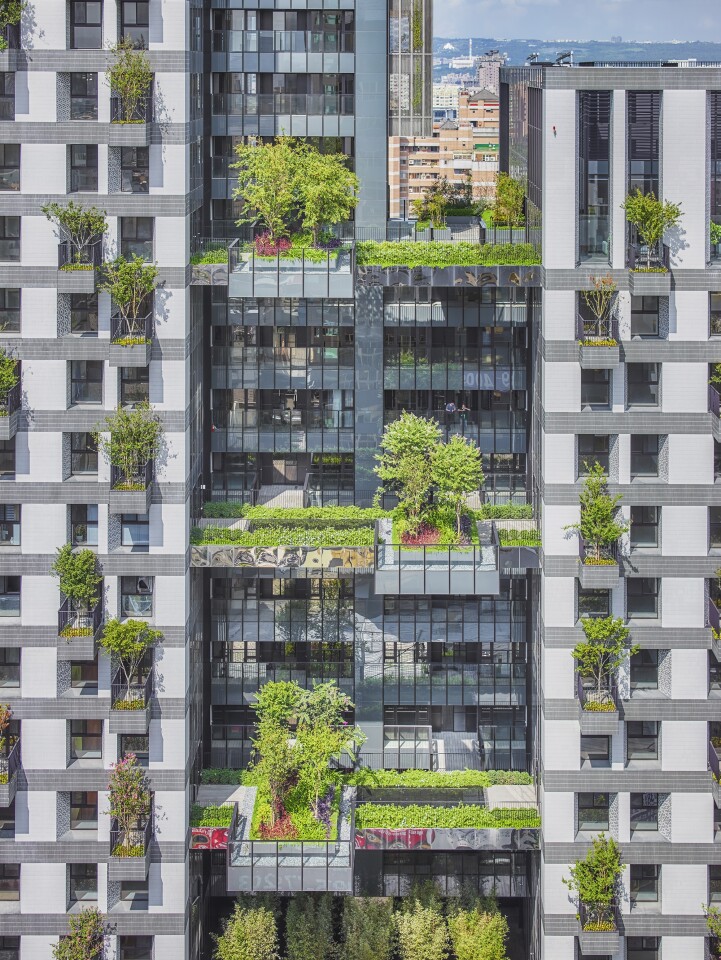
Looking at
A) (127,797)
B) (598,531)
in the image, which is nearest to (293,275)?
(598,531)

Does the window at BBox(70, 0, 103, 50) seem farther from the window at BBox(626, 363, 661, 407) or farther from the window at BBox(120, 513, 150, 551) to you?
the window at BBox(626, 363, 661, 407)

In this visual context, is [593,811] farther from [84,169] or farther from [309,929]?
[84,169]

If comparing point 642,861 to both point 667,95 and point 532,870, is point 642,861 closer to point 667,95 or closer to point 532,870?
point 532,870

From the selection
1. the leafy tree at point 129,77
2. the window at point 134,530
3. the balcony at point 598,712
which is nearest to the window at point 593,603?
the balcony at point 598,712

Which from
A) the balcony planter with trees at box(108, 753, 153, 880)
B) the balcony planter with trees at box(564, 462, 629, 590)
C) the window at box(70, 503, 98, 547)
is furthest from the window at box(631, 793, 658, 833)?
the window at box(70, 503, 98, 547)

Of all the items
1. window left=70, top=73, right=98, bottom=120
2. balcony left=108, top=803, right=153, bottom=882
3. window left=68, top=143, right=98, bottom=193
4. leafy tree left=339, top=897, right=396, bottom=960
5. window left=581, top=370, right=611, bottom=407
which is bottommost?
leafy tree left=339, top=897, right=396, bottom=960

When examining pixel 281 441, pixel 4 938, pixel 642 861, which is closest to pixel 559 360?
pixel 281 441
